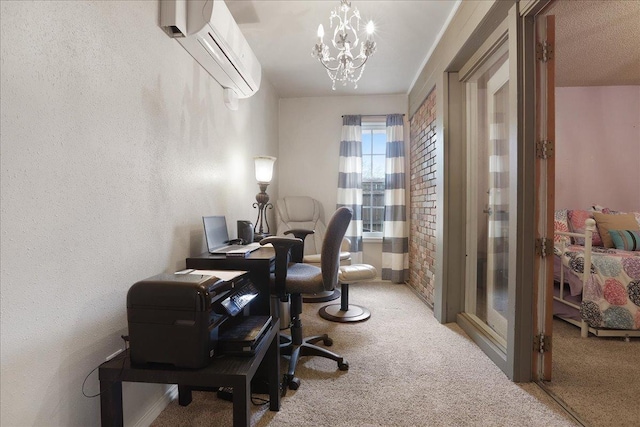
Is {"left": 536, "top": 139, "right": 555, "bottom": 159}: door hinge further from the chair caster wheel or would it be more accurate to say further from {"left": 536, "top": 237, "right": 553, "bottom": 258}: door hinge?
the chair caster wheel

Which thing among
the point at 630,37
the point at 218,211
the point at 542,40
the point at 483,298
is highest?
the point at 630,37

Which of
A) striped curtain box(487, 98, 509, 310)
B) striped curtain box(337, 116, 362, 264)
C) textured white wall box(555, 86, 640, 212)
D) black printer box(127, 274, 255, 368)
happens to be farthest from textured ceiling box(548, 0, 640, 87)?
black printer box(127, 274, 255, 368)

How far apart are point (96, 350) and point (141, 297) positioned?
32cm

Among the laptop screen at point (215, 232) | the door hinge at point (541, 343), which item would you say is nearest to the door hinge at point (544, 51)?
the door hinge at point (541, 343)

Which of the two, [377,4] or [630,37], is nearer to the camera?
[377,4]

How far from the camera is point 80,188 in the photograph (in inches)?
40.6

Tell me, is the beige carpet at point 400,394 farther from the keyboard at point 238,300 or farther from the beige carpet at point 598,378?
the keyboard at point 238,300

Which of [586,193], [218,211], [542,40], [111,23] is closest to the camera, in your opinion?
[111,23]

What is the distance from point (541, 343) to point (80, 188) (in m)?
2.28

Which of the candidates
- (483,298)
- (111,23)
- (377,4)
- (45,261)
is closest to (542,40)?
(377,4)

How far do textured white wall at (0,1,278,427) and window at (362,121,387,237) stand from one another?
292 centimetres

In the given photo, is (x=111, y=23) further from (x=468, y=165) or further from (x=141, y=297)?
(x=468, y=165)

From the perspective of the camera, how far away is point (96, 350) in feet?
3.62

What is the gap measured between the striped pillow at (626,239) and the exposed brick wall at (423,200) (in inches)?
63.8
